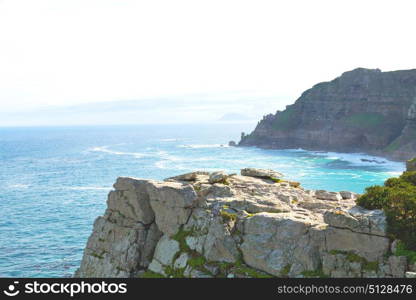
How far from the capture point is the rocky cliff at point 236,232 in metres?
22.6

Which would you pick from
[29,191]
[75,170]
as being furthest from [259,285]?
[75,170]

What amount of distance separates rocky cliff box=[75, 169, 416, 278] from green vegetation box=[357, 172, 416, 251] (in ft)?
1.99

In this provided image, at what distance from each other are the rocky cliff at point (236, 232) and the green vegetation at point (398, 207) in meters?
0.61

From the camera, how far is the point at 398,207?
22.8m

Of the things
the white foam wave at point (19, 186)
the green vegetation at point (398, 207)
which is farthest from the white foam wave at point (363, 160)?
the green vegetation at point (398, 207)

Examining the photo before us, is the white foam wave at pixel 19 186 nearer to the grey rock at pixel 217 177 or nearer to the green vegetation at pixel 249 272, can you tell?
the grey rock at pixel 217 177

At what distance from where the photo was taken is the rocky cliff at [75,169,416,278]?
74.2 ft

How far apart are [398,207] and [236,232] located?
9539 millimetres

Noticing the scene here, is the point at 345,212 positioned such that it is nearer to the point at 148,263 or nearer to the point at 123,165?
the point at 148,263

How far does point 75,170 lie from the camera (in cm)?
13600

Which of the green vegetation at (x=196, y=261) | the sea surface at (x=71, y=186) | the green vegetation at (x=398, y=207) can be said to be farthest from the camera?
the sea surface at (x=71, y=186)

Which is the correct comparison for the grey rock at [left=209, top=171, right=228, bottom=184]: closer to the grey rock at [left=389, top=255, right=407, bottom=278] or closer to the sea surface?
the grey rock at [left=389, top=255, right=407, bottom=278]

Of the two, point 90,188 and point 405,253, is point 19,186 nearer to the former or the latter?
point 90,188

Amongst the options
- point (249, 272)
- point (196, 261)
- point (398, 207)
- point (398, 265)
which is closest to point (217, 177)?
point (196, 261)
